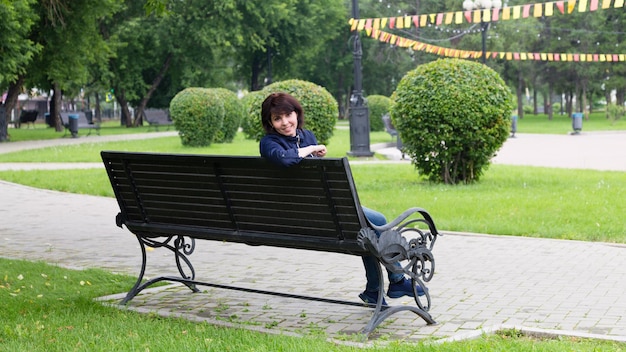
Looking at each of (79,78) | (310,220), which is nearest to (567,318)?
(310,220)

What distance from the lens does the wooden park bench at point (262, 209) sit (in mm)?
5391

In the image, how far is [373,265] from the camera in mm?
6059

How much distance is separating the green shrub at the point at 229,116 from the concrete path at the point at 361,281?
20.5 meters

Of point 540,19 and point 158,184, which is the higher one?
point 540,19

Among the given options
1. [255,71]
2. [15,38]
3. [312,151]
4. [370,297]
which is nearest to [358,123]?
[15,38]

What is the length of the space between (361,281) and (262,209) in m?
1.66

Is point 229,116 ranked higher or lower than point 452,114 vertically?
lower

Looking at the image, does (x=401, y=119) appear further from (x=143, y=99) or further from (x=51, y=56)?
(x=143, y=99)

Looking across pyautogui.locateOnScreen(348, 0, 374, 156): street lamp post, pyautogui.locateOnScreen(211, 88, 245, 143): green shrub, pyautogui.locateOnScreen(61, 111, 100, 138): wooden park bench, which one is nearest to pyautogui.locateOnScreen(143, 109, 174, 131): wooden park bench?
pyautogui.locateOnScreen(61, 111, 100, 138): wooden park bench

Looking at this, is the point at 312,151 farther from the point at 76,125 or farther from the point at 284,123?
the point at 76,125

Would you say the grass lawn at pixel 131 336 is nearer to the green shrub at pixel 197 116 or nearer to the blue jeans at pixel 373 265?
the blue jeans at pixel 373 265

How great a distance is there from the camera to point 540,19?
72.6 metres

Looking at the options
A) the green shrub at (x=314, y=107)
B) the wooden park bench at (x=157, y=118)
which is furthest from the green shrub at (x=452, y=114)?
the wooden park bench at (x=157, y=118)

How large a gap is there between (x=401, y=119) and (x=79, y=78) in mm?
26312
